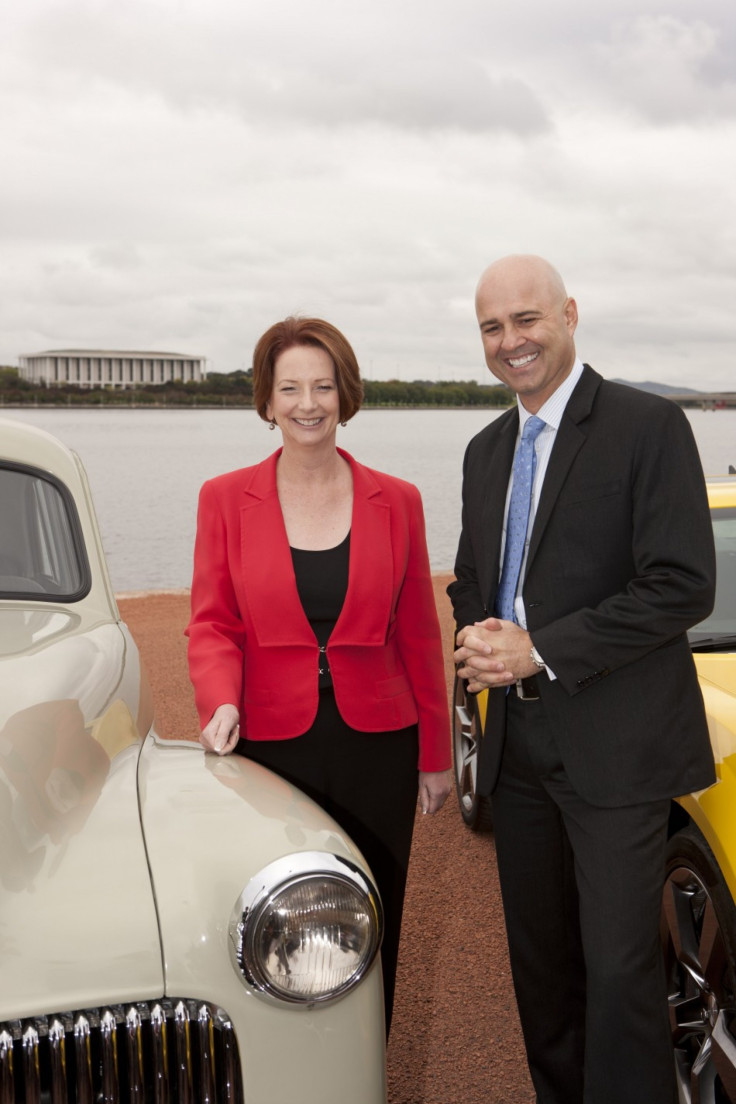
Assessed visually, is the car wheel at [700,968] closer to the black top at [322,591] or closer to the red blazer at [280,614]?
the red blazer at [280,614]

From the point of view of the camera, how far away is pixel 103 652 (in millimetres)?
3244

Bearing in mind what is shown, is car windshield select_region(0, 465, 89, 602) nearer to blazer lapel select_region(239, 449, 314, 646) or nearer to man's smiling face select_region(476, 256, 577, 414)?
blazer lapel select_region(239, 449, 314, 646)

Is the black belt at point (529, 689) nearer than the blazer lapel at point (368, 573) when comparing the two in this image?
Yes

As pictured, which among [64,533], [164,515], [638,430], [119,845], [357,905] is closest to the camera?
[357,905]

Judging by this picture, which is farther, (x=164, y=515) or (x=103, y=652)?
(x=164, y=515)

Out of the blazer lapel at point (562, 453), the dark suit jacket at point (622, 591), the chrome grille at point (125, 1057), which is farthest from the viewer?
the blazer lapel at point (562, 453)

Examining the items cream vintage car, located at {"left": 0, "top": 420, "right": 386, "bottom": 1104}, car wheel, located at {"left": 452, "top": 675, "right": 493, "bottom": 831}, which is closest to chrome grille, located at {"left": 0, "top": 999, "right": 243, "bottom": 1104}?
cream vintage car, located at {"left": 0, "top": 420, "right": 386, "bottom": 1104}

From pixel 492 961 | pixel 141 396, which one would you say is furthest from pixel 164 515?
pixel 141 396

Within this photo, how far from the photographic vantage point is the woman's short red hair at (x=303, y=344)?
3.05 m

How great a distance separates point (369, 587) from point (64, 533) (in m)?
1.33

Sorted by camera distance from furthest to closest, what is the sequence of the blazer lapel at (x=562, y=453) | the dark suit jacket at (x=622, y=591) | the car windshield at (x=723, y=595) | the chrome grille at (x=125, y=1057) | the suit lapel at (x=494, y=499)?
the car windshield at (x=723, y=595) < the suit lapel at (x=494, y=499) < the blazer lapel at (x=562, y=453) < the dark suit jacket at (x=622, y=591) < the chrome grille at (x=125, y=1057)

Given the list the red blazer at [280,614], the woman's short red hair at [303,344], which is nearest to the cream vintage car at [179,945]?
the red blazer at [280,614]

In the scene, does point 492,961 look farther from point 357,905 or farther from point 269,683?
point 357,905

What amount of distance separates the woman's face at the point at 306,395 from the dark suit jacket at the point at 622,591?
2.26 feet
